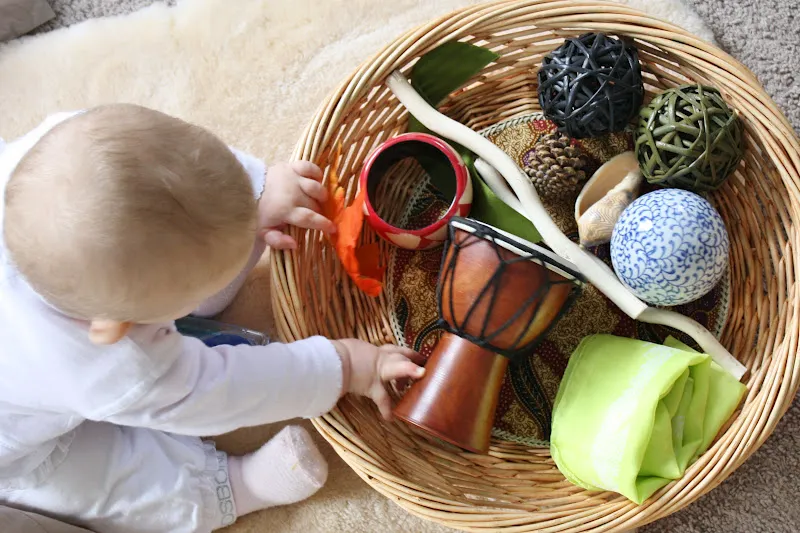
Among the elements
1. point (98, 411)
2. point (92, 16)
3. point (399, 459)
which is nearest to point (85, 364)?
point (98, 411)

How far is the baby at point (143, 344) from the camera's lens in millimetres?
554

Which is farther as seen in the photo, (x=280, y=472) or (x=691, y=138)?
(x=280, y=472)

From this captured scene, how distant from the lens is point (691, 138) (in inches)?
28.8

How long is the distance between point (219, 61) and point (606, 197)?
66 centimetres

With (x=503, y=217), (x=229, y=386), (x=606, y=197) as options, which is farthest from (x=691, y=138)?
(x=229, y=386)

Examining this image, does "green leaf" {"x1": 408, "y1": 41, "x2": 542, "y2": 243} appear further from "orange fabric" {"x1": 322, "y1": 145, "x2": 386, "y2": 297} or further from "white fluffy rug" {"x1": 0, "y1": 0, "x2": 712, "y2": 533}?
"white fluffy rug" {"x1": 0, "y1": 0, "x2": 712, "y2": 533}

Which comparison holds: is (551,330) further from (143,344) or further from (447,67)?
(143,344)

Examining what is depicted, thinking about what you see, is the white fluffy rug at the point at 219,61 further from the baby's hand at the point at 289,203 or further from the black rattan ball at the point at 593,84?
the black rattan ball at the point at 593,84

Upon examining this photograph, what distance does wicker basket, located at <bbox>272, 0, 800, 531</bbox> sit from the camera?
0.72m

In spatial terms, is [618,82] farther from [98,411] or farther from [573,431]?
[98,411]

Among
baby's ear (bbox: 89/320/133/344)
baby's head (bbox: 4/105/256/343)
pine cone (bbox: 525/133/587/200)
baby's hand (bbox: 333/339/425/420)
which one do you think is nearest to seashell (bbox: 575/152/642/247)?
pine cone (bbox: 525/133/587/200)

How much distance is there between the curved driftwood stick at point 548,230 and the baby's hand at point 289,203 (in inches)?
6.0

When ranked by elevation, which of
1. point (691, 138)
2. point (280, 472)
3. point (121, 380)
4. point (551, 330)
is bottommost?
point (280, 472)

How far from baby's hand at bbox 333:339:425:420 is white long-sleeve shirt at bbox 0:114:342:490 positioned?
3cm
